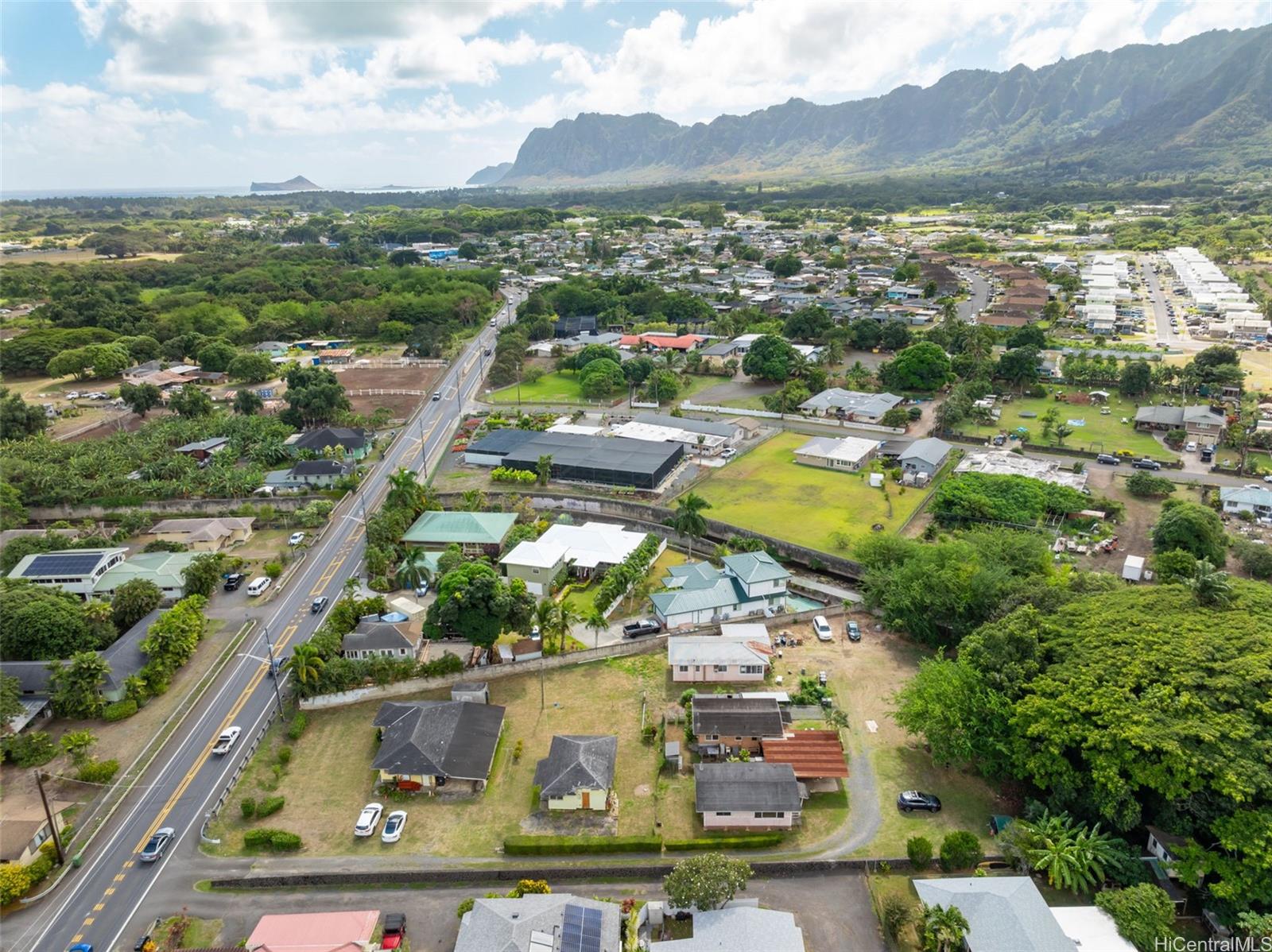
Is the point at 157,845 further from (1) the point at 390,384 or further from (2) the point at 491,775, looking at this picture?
(1) the point at 390,384

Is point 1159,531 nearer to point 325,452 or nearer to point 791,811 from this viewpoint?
point 791,811

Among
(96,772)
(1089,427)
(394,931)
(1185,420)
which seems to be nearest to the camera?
(394,931)

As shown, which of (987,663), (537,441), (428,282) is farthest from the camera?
(428,282)

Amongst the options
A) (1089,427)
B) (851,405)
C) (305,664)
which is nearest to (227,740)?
(305,664)

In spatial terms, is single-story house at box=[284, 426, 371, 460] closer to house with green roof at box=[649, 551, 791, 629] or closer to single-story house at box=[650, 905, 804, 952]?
house with green roof at box=[649, 551, 791, 629]

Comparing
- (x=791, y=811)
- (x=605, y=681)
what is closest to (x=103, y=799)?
(x=605, y=681)

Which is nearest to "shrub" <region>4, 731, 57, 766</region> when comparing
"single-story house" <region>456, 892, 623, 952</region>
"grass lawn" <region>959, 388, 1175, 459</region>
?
"single-story house" <region>456, 892, 623, 952</region>
